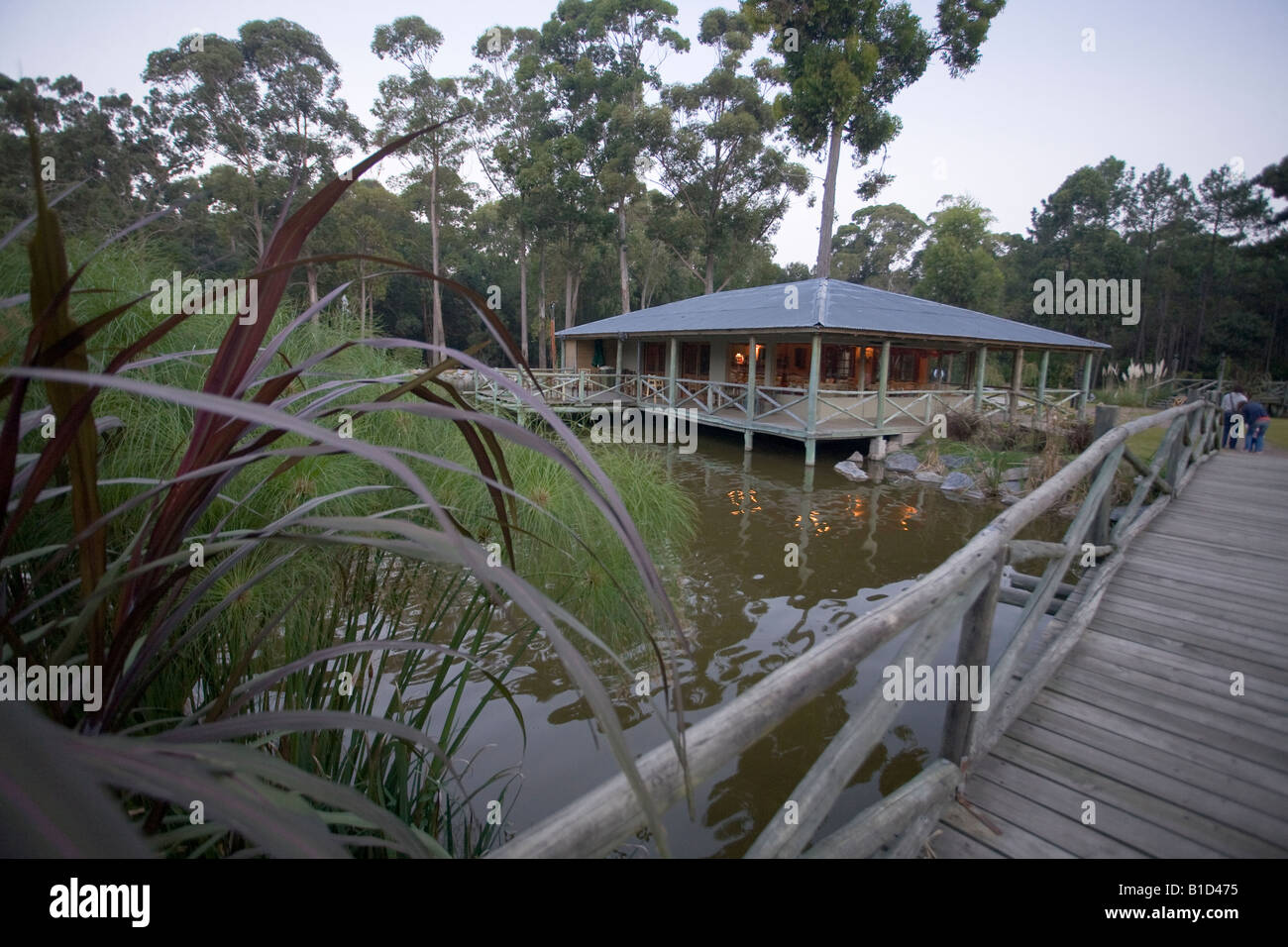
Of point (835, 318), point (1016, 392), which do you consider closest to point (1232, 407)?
point (1016, 392)

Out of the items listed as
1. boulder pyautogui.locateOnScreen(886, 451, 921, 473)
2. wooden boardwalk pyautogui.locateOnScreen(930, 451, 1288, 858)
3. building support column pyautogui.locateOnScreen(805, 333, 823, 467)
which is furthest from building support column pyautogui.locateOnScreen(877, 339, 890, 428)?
wooden boardwalk pyautogui.locateOnScreen(930, 451, 1288, 858)

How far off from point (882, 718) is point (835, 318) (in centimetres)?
1156

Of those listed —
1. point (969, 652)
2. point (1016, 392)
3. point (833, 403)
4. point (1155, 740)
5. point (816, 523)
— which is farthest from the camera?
point (1016, 392)

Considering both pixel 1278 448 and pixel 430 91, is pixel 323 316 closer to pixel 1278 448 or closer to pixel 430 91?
pixel 1278 448

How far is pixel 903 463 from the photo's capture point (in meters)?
12.7

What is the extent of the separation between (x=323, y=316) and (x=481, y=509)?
174 inches

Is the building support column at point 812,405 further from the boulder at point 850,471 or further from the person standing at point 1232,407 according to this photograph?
the person standing at point 1232,407

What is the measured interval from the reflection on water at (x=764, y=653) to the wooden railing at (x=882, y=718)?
194mm

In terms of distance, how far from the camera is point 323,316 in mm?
7441

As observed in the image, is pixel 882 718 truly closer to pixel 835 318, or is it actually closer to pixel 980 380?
pixel 835 318

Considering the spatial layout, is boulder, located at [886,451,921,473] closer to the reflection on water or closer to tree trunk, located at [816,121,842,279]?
the reflection on water

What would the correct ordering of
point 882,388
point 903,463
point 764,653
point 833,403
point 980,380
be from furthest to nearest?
point 980,380
point 833,403
point 882,388
point 903,463
point 764,653
